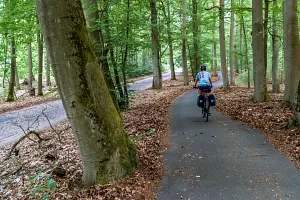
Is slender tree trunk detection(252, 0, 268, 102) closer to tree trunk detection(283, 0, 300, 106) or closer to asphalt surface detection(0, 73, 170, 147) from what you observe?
tree trunk detection(283, 0, 300, 106)

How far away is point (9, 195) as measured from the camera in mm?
5004

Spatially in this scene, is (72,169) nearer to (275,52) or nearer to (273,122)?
(273,122)

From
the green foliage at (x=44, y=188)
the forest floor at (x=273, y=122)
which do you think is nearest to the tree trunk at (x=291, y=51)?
the forest floor at (x=273, y=122)

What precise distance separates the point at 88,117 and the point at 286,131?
5313mm

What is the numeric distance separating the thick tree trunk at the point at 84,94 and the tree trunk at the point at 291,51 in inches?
294

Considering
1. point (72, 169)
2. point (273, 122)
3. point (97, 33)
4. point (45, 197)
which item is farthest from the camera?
point (97, 33)

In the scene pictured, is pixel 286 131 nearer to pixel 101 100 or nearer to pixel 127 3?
pixel 101 100

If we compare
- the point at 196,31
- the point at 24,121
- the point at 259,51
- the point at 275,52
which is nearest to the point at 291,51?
the point at 259,51

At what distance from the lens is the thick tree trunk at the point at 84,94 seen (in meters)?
3.84

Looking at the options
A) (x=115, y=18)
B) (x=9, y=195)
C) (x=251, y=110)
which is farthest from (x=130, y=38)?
(x=9, y=195)

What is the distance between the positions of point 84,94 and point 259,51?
9.40 metres

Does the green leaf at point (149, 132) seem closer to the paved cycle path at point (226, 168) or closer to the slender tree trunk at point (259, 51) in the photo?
the paved cycle path at point (226, 168)

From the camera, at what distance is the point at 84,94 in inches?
162

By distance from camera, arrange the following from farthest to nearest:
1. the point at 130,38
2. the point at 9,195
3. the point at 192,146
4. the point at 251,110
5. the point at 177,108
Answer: the point at 177,108 < the point at 130,38 < the point at 251,110 < the point at 192,146 < the point at 9,195
